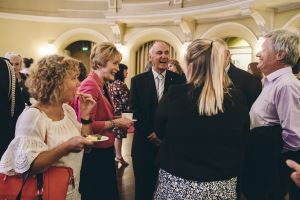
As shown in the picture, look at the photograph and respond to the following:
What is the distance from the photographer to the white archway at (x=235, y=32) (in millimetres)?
8639

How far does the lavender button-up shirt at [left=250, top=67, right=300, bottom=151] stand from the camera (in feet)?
6.72

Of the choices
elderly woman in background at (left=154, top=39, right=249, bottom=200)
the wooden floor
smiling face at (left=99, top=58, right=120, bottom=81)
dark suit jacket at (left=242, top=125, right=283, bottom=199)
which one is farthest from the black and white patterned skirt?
the wooden floor

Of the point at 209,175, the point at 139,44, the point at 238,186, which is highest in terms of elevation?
the point at 139,44

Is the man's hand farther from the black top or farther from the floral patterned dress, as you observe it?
the floral patterned dress

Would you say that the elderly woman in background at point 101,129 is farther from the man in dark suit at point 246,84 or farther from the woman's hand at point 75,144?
the man in dark suit at point 246,84

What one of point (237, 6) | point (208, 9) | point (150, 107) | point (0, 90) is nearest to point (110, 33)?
point (208, 9)

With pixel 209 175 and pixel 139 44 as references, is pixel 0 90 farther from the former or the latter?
pixel 139 44

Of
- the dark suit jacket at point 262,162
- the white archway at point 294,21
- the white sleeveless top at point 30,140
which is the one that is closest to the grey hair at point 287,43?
the dark suit jacket at point 262,162

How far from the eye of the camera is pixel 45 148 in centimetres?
172

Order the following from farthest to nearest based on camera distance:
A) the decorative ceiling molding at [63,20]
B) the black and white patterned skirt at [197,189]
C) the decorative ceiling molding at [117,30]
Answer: the decorative ceiling molding at [63,20] → the decorative ceiling molding at [117,30] → the black and white patterned skirt at [197,189]

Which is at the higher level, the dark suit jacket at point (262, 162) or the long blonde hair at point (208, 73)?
the long blonde hair at point (208, 73)

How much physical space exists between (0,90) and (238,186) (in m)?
1.59

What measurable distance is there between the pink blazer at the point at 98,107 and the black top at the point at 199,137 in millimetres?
827

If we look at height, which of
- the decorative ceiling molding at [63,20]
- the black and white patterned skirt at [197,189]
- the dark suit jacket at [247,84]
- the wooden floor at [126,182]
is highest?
the decorative ceiling molding at [63,20]
